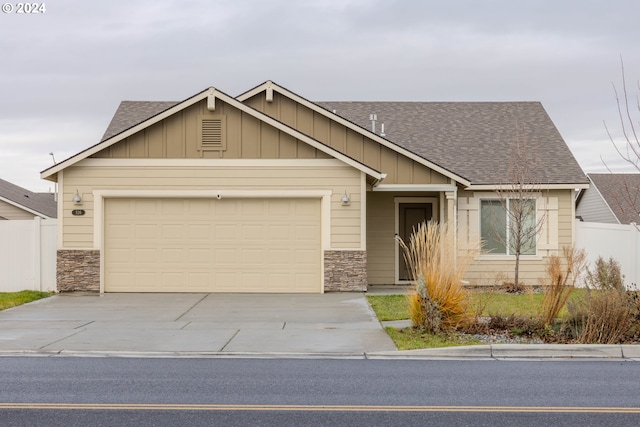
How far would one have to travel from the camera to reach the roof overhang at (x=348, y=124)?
2091 cm

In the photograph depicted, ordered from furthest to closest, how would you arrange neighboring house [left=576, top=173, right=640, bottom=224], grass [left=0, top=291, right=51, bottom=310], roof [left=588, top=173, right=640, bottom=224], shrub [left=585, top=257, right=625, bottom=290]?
neighboring house [left=576, top=173, right=640, bottom=224] → roof [left=588, top=173, right=640, bottom=224] → grass [left=0, top=291, right=51, bottom=310] → shrub [left=585, top=257, right=625, bottom=290]

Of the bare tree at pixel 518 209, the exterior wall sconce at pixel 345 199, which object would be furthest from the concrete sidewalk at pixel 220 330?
the bare tree at pixel 518 209

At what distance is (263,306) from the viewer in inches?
669

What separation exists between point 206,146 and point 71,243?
414 cm

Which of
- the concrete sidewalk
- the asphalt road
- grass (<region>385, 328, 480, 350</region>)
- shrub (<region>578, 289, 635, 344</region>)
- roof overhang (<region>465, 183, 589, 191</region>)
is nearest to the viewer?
the asphalt road

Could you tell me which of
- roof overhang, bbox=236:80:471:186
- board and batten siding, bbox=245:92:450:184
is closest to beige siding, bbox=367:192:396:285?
board and batten siding, bbox=245:92:450:184

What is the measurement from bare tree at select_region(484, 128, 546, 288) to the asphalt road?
10722 millimetres

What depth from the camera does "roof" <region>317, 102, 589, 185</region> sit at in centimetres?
2259

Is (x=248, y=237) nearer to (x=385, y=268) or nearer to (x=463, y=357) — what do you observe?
(x=385, y=268)

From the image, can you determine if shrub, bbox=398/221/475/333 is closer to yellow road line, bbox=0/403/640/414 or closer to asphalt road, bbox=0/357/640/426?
asphalt road, bbox=0/357/640/426

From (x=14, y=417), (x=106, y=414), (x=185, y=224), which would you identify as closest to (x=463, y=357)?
(x=106, y=414)

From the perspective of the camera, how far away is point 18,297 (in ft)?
60.7

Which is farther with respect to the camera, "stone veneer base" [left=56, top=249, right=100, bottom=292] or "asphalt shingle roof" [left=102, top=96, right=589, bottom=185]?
"asphalt shingle roof" [left=102, top=96, right=589, bottom=185]

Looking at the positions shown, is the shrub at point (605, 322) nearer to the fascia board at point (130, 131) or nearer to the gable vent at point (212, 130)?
the gable vent at point (212, 130)
